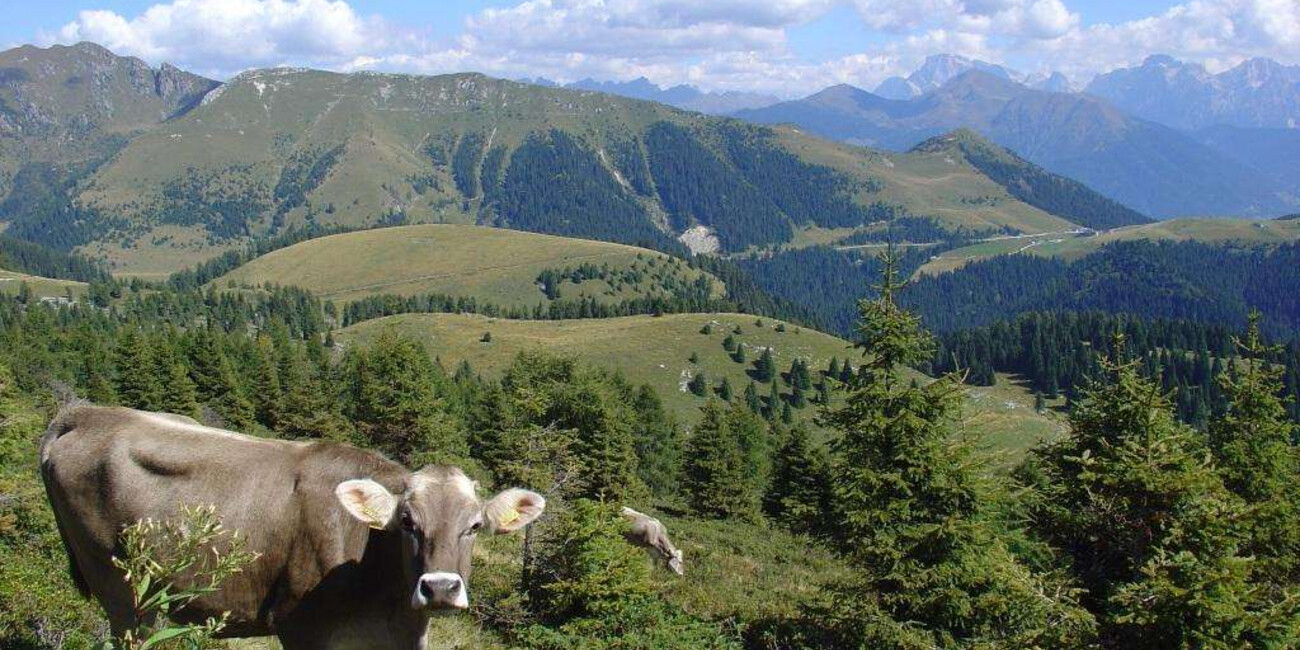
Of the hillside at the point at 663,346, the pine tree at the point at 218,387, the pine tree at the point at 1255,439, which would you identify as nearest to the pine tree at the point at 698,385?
the hillside at the point at 663,346

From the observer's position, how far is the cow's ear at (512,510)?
7570 millimetres

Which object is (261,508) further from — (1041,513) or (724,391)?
(724,391)

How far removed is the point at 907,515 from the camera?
1658cm

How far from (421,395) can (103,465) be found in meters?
29.5

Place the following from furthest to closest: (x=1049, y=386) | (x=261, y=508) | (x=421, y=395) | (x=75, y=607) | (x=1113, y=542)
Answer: (x=1049, y=386), (x=421, y=395), (x=1113, y=542), (x=75, y=607), (x=261, y=508)

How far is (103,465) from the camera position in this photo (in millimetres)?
8109

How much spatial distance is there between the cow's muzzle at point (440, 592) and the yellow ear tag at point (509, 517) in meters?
1.05

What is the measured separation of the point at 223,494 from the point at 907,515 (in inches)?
516

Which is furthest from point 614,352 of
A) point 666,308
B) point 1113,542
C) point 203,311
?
point 1113,542

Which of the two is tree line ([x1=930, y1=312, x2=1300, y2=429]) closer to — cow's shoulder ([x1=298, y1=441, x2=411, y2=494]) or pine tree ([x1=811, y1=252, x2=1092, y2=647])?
pine tree ([x1=811, y1=252, x2=1092, y2=647])

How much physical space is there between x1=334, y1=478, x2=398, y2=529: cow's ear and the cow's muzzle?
910 millimetres

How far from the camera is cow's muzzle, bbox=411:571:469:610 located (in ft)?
21.4

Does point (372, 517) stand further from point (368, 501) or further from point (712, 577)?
point (712, 577)

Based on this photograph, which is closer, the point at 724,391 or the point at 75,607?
the point at 75,607
